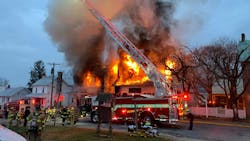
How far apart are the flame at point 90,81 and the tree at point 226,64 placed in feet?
39.2

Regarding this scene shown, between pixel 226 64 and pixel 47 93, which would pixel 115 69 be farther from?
pixel 47 93

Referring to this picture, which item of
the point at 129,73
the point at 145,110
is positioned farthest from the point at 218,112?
the point at 145,110

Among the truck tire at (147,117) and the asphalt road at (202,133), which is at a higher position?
the truck tire at (147,117)

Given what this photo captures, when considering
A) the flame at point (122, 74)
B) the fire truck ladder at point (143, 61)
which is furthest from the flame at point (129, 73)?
the fire truck ladder at point (143, 61)

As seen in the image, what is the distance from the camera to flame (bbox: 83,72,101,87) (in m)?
27.8

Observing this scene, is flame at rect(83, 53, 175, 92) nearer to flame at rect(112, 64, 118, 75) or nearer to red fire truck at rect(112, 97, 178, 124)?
flame at rect(112, 64, 118, 75)

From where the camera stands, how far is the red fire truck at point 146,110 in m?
13.1

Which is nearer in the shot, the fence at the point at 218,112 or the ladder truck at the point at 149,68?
the ladder truck at the point at 149,68

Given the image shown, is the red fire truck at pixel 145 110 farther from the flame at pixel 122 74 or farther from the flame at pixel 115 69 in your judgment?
Result: the flame at pixel 115 69

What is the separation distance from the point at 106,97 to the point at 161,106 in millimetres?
3926

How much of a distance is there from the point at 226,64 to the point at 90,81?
50.4ft

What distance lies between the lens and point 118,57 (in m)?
26.0

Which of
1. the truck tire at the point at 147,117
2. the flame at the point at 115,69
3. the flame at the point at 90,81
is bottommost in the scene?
the truck tire at the point at 147,117

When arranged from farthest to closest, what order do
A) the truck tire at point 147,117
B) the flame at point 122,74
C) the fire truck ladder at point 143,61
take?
the flame at point 122,74
the fire truck ladder at point 143,61
the truck tire at point 147,117
